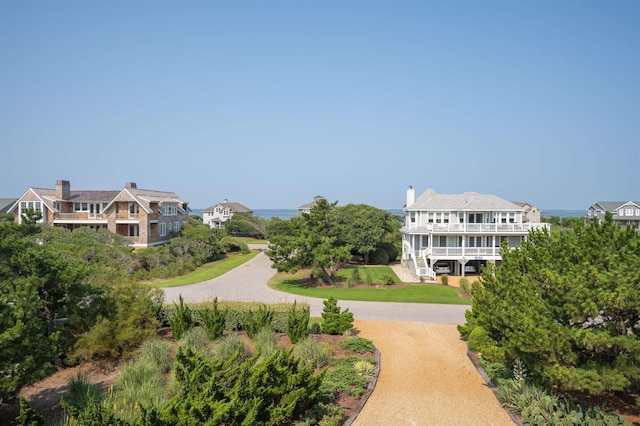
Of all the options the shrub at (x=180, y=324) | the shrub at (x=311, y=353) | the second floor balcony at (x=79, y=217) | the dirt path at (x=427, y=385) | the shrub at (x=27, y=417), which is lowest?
the dirt path at (x=427, y=385)

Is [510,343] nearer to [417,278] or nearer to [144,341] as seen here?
[144,341]

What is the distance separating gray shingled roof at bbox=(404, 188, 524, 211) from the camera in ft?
117

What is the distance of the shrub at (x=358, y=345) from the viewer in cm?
1501

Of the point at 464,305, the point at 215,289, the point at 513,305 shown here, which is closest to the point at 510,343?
the point at 513,305

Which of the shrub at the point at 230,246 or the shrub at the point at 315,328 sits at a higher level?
the shrub at the point at 230,246

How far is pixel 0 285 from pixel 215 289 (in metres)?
17.7

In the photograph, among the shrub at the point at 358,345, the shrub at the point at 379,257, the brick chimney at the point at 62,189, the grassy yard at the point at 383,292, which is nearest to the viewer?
the shrub at the point at 358,345

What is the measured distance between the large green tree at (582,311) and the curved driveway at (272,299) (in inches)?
413

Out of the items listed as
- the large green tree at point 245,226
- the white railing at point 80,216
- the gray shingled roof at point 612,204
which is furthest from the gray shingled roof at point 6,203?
the gray shingled roof at point 612,204

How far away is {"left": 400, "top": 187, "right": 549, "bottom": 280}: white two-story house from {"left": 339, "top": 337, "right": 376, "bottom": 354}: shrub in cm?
1821

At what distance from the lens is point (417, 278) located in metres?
32.9

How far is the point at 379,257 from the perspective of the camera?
139 feet

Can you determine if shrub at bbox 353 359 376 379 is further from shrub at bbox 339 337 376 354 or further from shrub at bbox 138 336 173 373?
shrub at bbox 138 336 173 373

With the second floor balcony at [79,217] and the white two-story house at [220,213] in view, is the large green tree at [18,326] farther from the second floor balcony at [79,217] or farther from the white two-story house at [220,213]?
the white two-story house at [220,213]
